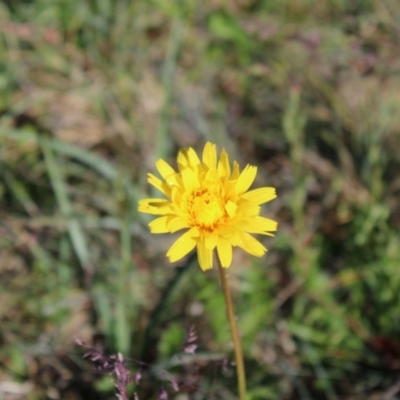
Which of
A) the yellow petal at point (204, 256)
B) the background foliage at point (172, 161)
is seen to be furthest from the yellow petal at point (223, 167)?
the background foliage at point (172, 161)

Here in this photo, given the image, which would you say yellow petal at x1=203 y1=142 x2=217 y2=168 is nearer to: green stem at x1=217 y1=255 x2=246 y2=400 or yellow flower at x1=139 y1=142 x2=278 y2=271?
yellow flower at x1=139 y1=142 x2=278 y2=271

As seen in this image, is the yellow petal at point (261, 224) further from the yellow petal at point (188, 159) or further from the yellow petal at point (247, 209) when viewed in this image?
the yellow petal at point (188, 159)

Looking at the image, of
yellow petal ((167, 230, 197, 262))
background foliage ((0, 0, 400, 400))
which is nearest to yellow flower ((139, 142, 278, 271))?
yellow petal ((167, 230, 197, 262))

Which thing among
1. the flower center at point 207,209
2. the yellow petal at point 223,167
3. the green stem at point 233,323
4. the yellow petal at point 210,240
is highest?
the yellow petal at point 223,167

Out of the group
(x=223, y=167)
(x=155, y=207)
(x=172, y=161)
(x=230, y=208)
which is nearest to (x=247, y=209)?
(x=230, y=208)

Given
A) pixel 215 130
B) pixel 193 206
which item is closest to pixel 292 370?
pixel 193 206

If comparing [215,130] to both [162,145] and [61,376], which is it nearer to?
[162,145]
